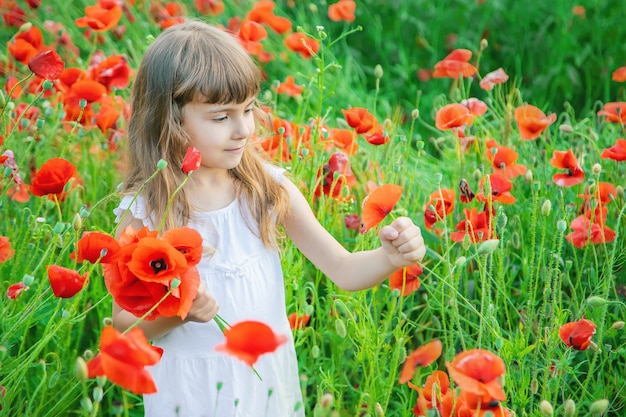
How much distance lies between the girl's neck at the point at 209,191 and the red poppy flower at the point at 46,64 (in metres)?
0.36

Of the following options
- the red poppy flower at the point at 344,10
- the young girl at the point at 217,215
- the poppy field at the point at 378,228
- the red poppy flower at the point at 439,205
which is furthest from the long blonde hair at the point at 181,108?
the red poppy flower at the point at 344,10

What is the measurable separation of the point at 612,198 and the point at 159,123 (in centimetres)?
97

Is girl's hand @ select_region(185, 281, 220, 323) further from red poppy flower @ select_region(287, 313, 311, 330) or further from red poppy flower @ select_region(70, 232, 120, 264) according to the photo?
red poppy flower @ select_region(287, 313, 311, 330)

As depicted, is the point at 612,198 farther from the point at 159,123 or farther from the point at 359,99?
the point at 359,99

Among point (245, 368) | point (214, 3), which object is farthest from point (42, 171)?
point (214, 3)

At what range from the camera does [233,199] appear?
5.42ft

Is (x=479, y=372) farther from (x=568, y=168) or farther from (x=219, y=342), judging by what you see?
(x=568, y=168)

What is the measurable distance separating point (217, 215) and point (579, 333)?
69cm

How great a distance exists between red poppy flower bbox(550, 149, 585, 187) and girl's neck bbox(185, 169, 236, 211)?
29.0 inches

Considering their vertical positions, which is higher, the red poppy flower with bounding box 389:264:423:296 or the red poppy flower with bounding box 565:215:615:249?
the red poppy flower with bounding box 565:215:615:249

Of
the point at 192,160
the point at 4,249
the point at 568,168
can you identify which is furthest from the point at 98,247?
the point at 568,168

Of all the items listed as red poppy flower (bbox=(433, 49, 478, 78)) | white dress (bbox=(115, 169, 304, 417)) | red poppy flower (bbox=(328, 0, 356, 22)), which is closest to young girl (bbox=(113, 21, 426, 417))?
white dress (bbox=(115, 169, 304, 417))

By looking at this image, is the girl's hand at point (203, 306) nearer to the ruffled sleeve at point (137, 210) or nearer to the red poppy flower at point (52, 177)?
the ruffled sleeve at point (137, 210)

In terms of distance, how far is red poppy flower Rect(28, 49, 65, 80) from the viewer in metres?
1.67
